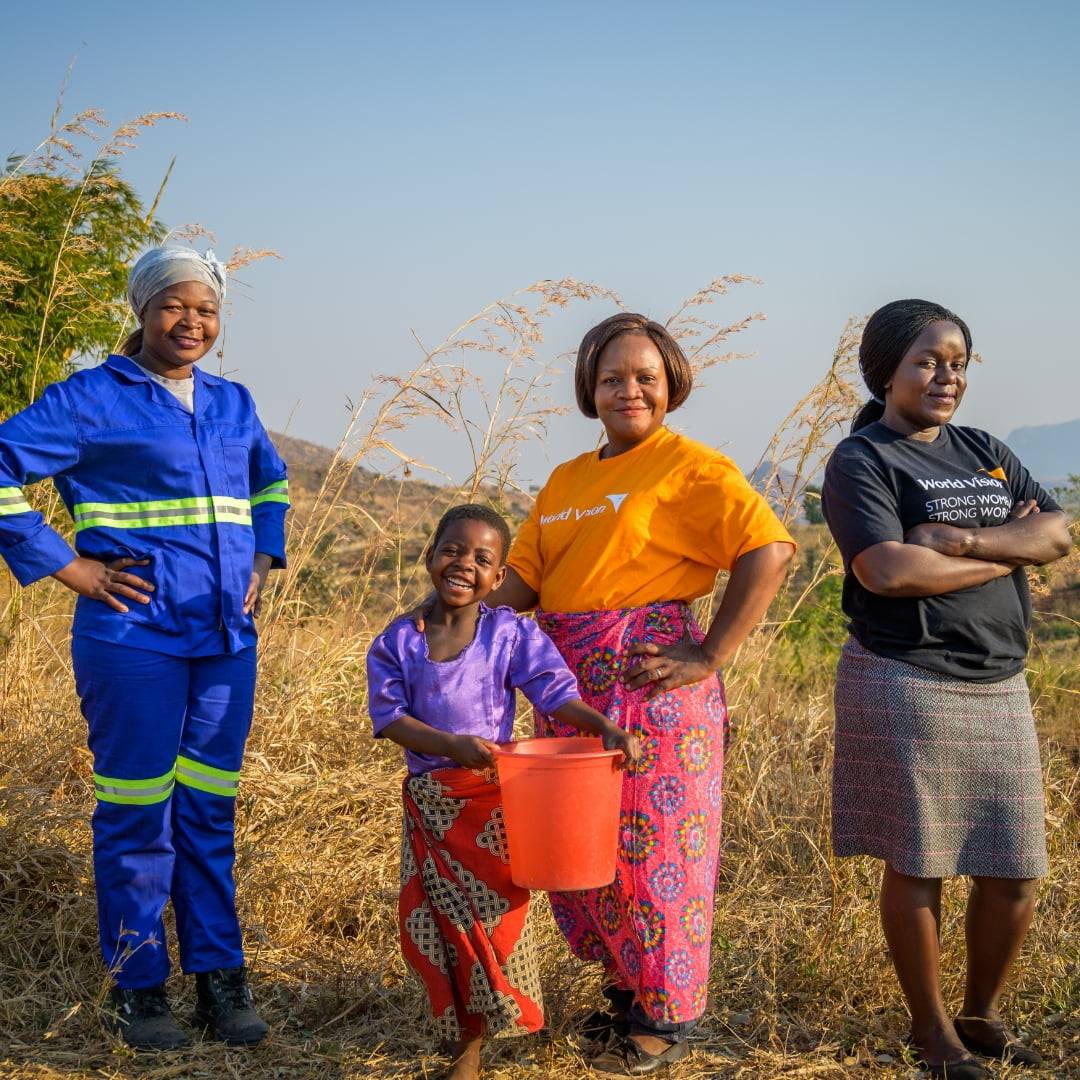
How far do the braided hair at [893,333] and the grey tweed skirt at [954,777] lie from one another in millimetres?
741

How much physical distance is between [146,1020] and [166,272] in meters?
1.94

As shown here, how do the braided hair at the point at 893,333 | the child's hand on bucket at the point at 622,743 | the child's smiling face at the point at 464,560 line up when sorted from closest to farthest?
the child's hand on bucket at the point at 622,743, the child's smiling face at the point at 464,560, the braided hair at the point at 893,333

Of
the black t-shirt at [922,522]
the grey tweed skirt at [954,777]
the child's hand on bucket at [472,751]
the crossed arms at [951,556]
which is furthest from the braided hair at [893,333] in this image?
the child's hand on bucket at [472,751]

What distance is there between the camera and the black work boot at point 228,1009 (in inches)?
121

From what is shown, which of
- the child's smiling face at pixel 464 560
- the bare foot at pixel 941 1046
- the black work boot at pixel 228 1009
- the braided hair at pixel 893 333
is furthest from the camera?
the black work boot at pixel 228 1009

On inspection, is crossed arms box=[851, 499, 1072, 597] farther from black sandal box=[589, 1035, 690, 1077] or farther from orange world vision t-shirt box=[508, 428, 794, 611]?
black sandal box=[589, 1035, 690, 1077]

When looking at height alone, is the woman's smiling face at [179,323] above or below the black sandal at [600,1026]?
above

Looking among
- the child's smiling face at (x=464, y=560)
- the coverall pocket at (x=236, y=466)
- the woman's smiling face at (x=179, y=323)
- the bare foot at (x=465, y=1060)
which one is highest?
the woman's smiling face at (x=179, y=323)

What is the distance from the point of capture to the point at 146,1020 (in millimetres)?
3051

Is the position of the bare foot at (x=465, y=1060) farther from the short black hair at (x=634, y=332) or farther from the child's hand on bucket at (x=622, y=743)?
the short black hair at (x=634, y=332)

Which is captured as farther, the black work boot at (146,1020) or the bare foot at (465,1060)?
the black work boot at (146,1020)

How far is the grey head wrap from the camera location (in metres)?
3.05

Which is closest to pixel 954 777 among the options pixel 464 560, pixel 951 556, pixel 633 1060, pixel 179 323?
pixel 951 556

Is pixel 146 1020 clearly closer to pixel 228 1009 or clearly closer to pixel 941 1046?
pixel 228 1009
